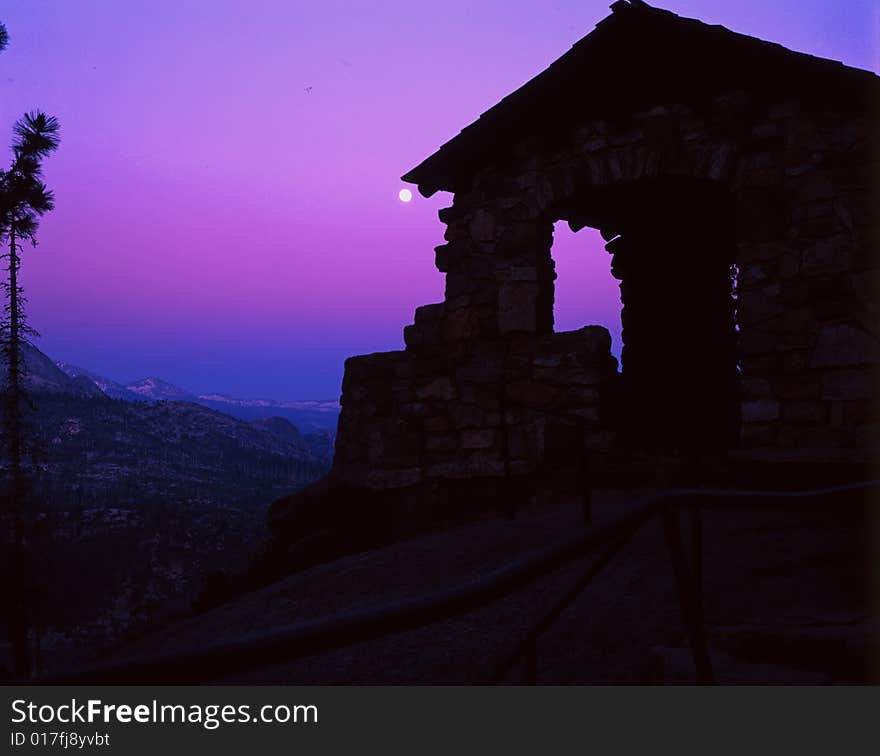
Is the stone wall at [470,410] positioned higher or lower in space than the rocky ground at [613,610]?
higher

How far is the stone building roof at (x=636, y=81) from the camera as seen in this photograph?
680cm

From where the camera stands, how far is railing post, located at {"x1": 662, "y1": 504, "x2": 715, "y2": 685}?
2.28 m

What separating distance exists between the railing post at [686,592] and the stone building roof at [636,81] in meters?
5.70

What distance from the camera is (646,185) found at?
1016 cm

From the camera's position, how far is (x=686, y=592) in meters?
2.42

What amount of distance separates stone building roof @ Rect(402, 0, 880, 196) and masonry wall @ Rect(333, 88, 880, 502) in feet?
0.50

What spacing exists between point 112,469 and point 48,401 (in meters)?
11.5

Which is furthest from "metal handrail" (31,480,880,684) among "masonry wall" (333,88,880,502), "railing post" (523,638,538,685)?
"masonry wall" (333,88,880,502)

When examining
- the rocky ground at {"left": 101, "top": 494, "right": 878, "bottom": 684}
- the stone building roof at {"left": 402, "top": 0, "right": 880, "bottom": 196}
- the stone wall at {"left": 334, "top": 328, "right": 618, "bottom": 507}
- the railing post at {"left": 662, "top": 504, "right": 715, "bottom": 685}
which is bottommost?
the rocky ground at {"left": 101, "top": 494, "right": 878, "bottom": 684}

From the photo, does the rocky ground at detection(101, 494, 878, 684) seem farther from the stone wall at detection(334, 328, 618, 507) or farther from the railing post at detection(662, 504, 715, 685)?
the stone wall at detection(334, 328, 618, 507)

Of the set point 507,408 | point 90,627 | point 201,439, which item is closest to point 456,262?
point 507,408

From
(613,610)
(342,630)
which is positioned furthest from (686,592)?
(613,610)

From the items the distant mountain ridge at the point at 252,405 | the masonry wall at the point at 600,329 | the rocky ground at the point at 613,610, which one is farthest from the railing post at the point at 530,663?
the distant mountain ridge at the point at 252,405

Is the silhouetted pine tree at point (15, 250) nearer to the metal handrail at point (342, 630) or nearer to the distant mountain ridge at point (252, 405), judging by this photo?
the metal handrail at point (342, 630)
